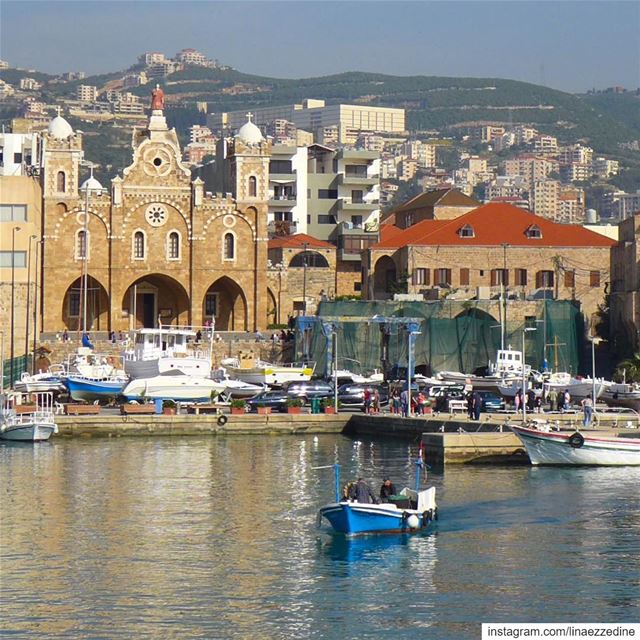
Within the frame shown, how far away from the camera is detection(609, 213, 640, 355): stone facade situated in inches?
3780

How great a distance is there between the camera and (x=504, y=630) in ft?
120

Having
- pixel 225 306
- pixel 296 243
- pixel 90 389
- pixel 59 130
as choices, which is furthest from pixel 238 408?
pixel 296 243

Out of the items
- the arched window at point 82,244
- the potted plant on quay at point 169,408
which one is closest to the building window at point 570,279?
the arched window at point 82,244

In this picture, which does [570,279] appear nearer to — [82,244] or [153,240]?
[153,240]

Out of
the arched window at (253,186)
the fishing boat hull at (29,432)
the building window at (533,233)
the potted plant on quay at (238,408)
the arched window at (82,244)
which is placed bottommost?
the fishing boat hull at (29,432)

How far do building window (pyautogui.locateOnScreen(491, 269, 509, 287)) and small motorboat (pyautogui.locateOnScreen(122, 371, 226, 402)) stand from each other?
2839 cm

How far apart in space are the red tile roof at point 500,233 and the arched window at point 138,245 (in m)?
17.1

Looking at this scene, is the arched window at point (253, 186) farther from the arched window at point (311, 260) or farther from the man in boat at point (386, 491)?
the man in boat at point (386, 491)

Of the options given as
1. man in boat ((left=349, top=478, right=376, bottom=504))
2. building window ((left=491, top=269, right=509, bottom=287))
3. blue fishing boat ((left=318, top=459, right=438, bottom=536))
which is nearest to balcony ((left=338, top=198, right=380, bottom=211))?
building window ((left=491, top=269, right=509, bottom=287))

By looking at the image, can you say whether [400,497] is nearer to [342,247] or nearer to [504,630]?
[504,630]

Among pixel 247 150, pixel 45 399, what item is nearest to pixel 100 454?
pixel 45 399

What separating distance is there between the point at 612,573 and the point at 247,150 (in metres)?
66.8

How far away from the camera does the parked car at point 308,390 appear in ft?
276

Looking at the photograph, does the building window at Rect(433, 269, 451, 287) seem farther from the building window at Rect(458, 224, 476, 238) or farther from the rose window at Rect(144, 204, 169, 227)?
the rose window at Rect(144, 204, 169, 227)
